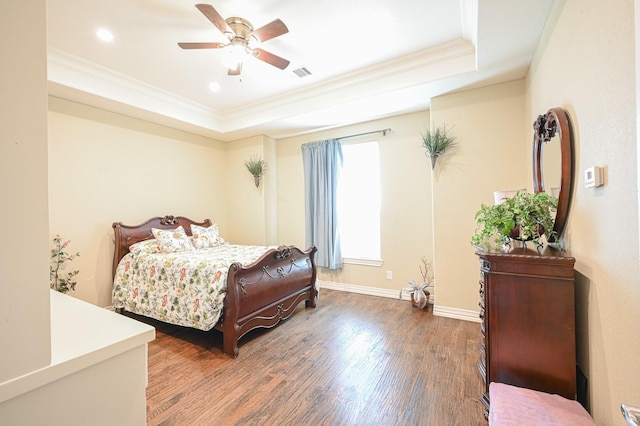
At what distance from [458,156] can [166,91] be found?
391 cm

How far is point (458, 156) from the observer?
3166 millimetres

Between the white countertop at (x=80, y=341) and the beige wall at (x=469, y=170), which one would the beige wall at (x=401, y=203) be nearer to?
the beige wall at (x=469, y=170)

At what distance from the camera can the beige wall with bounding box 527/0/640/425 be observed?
1.04 meters

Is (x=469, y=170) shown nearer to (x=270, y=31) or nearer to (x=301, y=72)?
(x=301, y=72)

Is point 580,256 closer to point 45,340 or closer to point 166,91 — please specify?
point 45,340

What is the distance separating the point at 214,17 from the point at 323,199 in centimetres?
283

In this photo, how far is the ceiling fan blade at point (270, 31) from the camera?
6.81 feet

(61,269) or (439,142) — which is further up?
(439,142)

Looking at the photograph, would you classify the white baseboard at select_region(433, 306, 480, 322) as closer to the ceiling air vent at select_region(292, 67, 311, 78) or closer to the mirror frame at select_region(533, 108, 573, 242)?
the mirror frame at select_region(533, 108, 573, 242)

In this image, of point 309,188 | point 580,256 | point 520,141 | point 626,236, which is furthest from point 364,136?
point 626,236

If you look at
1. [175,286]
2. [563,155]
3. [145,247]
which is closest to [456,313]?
[563,155]

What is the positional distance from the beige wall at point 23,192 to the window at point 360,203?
12.4ft

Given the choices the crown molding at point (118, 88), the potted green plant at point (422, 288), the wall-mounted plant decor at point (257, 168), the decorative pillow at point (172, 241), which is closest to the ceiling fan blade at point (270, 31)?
the crown molding at point (118, 88)

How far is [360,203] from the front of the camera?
4.31m
